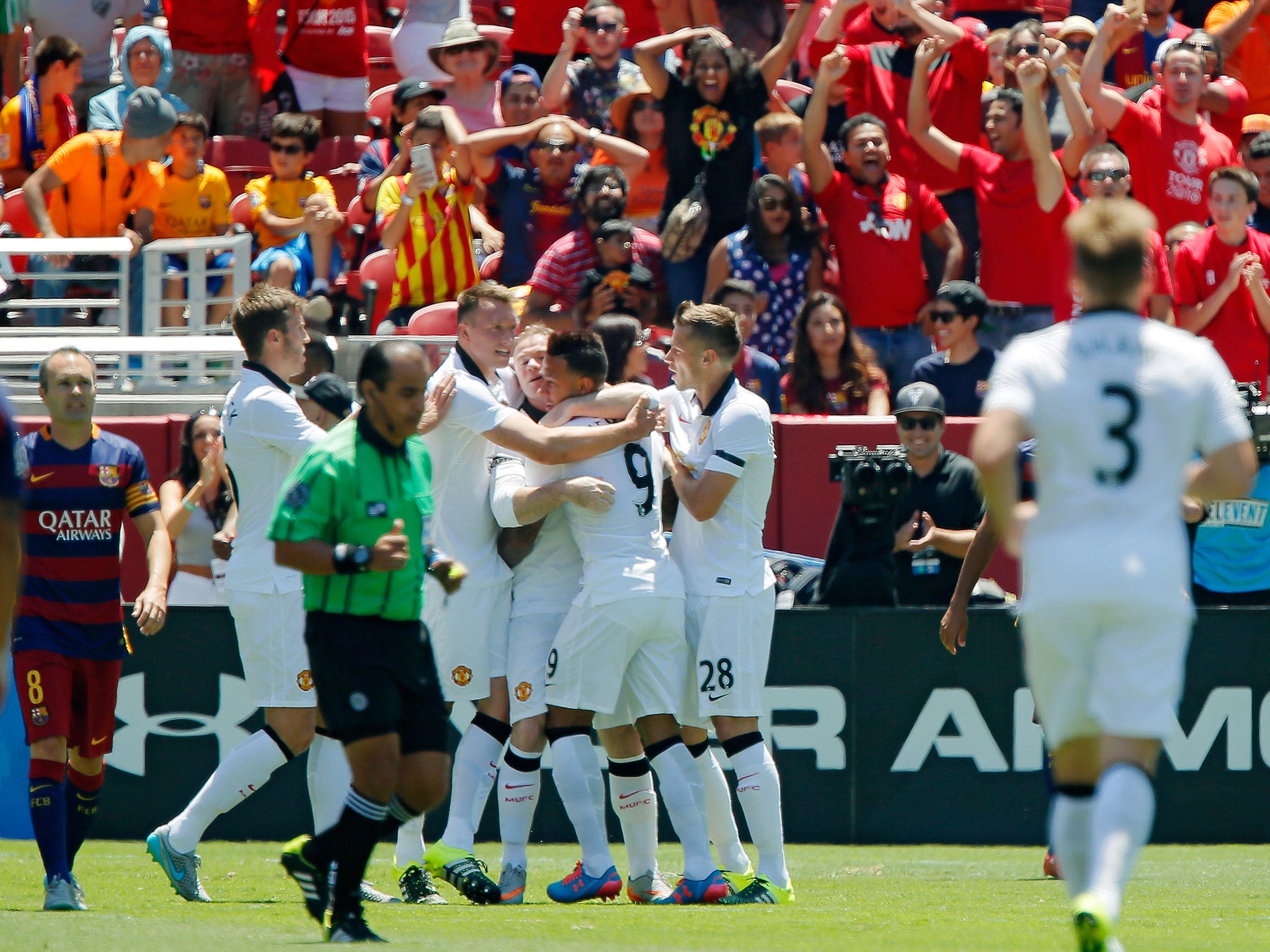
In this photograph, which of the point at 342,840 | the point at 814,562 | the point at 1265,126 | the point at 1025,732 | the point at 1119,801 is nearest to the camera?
the point at 1119,801

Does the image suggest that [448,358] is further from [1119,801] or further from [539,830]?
[1119,801]

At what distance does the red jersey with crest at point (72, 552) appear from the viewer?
7.11m

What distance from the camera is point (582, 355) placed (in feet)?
23.9

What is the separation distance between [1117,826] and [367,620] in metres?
2.50

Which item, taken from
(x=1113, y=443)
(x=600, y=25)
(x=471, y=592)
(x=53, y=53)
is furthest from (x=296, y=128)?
(x=1113, y=443)

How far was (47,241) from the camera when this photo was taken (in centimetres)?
1145

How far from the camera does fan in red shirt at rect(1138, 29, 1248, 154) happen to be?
12867 mm

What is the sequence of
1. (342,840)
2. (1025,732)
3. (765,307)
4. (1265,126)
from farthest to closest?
(1265,126) → (765,307) → (1025,732) → (342,840)

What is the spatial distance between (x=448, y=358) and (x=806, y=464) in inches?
144

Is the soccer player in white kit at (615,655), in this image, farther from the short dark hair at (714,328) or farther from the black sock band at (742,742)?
the short dark hair at (714,328)

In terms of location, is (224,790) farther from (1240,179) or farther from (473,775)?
(1240,179)

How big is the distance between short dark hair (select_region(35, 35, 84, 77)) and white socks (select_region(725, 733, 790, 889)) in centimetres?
893

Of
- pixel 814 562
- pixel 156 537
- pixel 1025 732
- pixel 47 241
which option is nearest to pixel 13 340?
pixel 47 241

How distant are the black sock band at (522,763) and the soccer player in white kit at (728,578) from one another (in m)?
0.66
